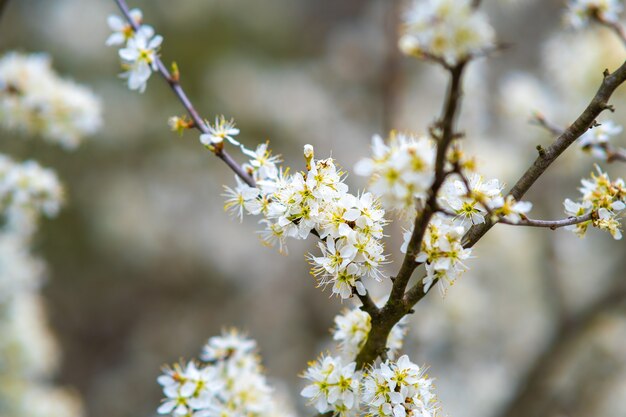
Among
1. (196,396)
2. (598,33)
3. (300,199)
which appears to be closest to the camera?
(300,199)

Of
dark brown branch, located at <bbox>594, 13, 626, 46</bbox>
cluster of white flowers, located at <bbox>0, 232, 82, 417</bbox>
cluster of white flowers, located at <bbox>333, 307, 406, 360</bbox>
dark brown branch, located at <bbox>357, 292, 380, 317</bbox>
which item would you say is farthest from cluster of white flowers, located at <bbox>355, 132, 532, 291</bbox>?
cluster of white flowers, located at <bbox>0, 232, 82, 417</bbox>

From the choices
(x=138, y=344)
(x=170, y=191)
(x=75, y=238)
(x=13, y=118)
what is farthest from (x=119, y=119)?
(x=13, y=118)

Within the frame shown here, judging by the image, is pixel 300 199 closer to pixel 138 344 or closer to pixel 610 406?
pixel 610 406

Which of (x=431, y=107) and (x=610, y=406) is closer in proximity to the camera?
(x=610, y=406)

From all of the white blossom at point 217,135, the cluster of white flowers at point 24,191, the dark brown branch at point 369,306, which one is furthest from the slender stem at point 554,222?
the cluster of white flowers at point 24,191

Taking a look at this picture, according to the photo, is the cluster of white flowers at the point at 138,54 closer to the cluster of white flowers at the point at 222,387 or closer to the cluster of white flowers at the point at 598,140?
the cluster of white flowers at the point at 222,387
